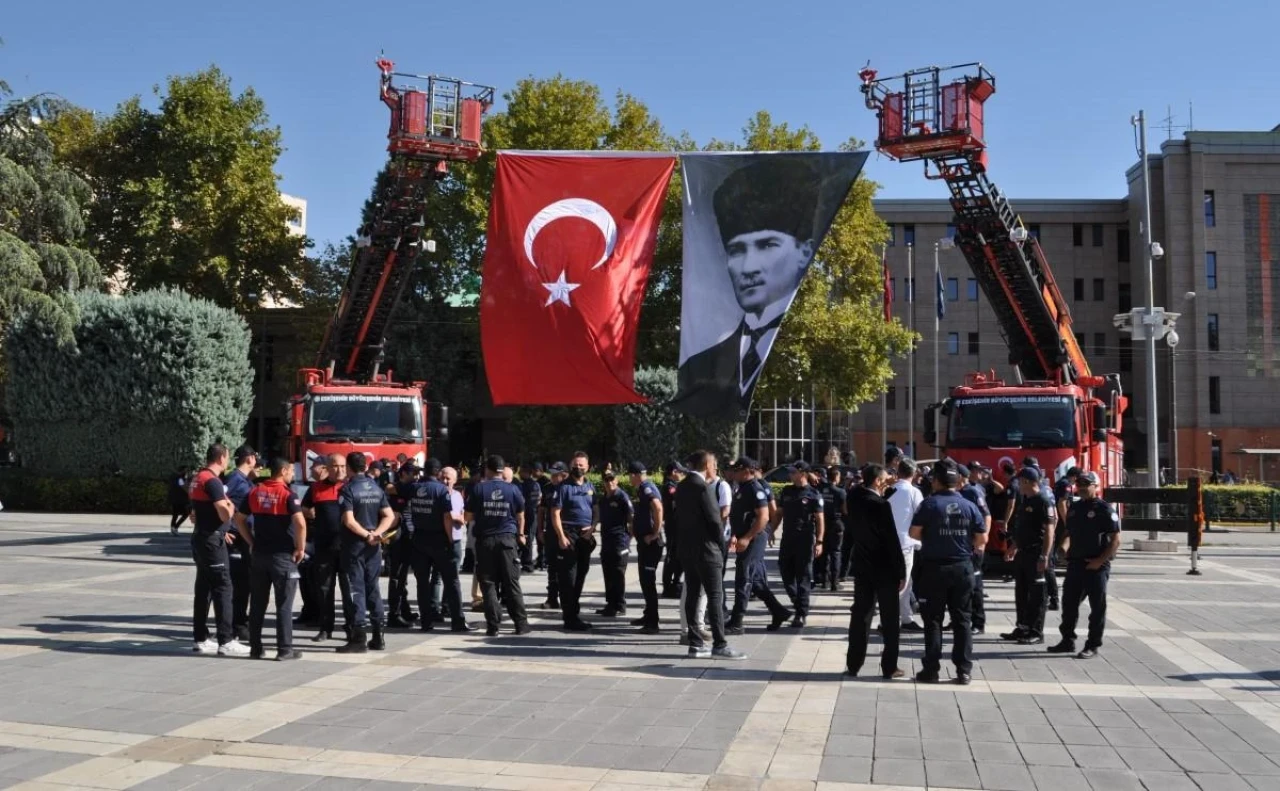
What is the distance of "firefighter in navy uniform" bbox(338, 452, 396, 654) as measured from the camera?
998 cm

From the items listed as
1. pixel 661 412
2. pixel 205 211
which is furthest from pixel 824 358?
pixel 205 211

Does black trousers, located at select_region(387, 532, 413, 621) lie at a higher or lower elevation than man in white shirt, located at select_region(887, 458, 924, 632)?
lower

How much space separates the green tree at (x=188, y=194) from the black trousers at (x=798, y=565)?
111 ft

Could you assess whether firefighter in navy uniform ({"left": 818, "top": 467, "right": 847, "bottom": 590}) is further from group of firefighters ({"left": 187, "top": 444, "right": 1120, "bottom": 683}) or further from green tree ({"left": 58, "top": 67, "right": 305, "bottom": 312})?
green tree ({"left": 58, "top": 67, "right": 305, "bottom": 312})

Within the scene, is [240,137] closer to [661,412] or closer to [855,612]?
[661,412]

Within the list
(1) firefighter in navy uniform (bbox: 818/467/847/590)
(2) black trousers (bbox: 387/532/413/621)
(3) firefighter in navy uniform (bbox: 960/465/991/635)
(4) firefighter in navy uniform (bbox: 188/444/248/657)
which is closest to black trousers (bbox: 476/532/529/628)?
(2) black trousers (bbox: 387/532/413/621)

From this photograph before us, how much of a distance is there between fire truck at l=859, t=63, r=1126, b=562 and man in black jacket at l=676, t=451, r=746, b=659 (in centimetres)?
748

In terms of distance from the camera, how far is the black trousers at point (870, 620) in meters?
8.87

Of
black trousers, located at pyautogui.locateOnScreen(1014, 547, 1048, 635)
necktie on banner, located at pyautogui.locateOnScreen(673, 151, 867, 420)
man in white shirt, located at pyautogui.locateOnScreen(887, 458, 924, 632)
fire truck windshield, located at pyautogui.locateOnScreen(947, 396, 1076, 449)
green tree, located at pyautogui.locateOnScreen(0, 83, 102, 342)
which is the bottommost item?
black trousers, located at pyautogui.locateOnScreen(1014, 547, 1048, 635)

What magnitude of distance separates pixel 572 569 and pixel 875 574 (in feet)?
13.1

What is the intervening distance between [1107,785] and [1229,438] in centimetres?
5691

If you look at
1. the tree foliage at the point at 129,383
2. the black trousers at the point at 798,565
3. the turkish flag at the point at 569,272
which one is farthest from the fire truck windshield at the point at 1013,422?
the tree foliage at the point at 129,383

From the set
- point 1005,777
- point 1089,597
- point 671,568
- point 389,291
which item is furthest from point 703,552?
point 389,291

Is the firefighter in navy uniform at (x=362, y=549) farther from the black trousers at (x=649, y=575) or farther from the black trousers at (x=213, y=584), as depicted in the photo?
the black trousers at (x=649, y=575)
